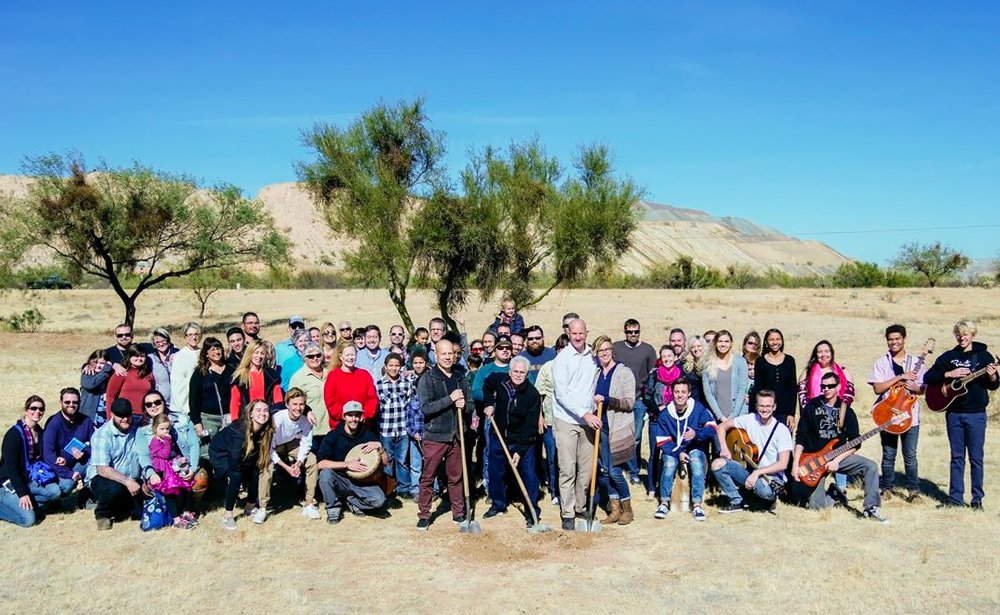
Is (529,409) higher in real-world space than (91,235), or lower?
lower

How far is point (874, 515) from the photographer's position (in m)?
8.05

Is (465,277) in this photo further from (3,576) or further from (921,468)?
(3,576)

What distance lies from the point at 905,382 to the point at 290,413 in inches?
249

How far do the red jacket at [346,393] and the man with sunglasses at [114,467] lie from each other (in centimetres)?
194

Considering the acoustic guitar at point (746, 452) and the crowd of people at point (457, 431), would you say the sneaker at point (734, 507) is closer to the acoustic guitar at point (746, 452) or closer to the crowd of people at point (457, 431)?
the crowd of people at point (457, 431)

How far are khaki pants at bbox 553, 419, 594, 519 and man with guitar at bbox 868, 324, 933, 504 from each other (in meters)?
3.18

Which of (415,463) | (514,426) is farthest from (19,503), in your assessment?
(514,426)

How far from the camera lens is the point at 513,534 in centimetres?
786

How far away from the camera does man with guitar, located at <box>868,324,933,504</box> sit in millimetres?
8523

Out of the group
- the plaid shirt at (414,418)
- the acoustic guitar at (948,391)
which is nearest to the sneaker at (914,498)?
the acoustic guitar at (948,391)

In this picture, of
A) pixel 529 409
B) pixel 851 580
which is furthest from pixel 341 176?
pixel 851 580

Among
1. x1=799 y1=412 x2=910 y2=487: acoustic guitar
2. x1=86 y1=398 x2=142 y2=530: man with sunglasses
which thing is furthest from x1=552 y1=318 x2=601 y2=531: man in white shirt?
x1=86 y1=398 x2=142 y2=530: man with sunglasses

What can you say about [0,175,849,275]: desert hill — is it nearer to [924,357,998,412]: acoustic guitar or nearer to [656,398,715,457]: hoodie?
[656,398,715,457]: hoodie

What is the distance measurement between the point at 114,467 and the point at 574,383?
15.0 feet
